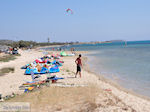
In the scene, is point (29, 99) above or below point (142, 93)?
above

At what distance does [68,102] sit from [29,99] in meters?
1.41

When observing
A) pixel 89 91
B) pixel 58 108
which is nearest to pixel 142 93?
pixel 89 91

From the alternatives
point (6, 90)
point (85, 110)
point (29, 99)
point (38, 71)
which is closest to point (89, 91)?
point (85, 110)

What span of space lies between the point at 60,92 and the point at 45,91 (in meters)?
0.62

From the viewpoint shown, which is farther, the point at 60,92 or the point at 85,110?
the point at 60,92

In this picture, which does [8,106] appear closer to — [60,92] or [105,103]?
[60,92]

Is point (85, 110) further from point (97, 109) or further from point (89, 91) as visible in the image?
point (89, 91)

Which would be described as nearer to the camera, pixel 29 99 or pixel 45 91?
pixel 29 99

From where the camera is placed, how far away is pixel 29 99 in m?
5.27

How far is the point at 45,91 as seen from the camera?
595 centimetres

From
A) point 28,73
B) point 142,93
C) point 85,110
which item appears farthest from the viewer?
point 28,73

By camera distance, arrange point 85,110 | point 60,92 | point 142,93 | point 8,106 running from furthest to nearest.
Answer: point 142,93
point 60,92
point 8,106
point 85,110

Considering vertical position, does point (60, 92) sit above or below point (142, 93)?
above

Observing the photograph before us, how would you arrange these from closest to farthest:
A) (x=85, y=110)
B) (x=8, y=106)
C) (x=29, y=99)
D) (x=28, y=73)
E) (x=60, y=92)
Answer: (x=85, y=110), (x=8, y=106), (x=29, y=99), (x=60, y=92), (x=28, y=73)
